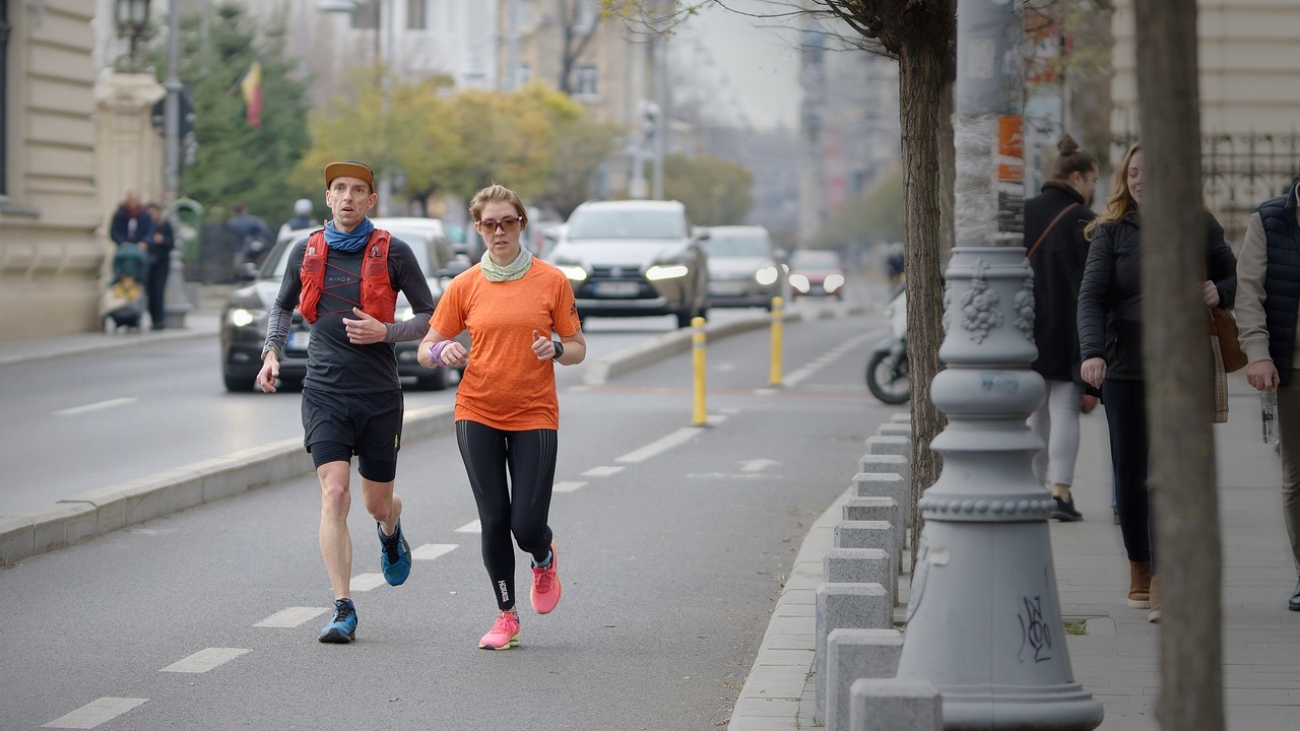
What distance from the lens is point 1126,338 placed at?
25.7ft

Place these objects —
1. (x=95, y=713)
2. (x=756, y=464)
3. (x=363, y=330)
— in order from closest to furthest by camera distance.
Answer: (x=95, y=713) → (x=363, y=330) → (x=756, y=464)

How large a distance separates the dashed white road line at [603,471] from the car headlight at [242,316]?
19.5 feet

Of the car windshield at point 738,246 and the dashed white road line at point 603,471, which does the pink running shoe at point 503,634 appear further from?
the car windshield at point 738,246

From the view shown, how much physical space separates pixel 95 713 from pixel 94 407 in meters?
11.8

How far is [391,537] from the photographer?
26.9ft

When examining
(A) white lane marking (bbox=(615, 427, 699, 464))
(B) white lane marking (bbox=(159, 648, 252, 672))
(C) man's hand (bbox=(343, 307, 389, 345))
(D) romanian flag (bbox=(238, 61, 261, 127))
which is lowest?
(B) white lane marking (bbox=(159, 648, 252, 672))

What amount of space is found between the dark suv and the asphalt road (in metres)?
13.1

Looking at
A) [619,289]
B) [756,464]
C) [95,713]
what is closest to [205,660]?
[95,713]

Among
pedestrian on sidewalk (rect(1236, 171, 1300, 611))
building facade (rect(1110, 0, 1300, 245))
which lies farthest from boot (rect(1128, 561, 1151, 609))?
building facade (rect(1110, 0, 1300, 245))

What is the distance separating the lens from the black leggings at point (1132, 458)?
25.4 feet

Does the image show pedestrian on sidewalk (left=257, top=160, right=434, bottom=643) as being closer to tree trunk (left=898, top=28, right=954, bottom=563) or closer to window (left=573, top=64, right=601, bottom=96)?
tree trunk (left=898, top=28, right=954, bottom=563)

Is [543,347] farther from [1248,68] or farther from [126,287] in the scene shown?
[126,287]

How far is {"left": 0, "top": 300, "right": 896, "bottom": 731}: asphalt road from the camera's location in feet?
21.4

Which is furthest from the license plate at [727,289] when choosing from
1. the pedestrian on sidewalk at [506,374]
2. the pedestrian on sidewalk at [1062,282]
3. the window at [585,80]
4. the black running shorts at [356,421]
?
the window at [585,80]
